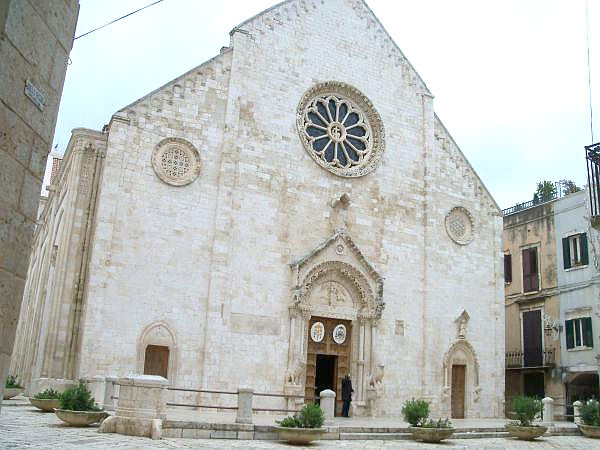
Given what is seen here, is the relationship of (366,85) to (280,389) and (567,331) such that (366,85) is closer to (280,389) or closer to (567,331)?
(280,389)

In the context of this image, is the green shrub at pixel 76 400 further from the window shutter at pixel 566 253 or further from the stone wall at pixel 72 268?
the window shutter at pixel 566 253

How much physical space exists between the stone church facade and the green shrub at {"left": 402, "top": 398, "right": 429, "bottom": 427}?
419cm

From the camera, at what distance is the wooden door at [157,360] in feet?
58.9

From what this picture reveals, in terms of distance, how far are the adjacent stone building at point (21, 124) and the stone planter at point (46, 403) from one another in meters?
12.3

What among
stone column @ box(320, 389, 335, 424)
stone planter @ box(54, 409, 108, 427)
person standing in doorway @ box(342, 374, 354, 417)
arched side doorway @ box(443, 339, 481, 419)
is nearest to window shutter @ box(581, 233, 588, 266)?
arched side doorway @ box(443, 339, 481, 419)

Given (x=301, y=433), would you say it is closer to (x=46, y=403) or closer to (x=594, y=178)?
(x=46, y=403)

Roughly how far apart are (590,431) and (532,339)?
9328 millimetres

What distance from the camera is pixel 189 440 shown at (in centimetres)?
1279

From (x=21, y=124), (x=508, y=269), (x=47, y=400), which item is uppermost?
(x=508, y=269)

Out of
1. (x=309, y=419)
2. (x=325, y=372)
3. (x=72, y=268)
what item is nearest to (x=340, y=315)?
(x=325, y=372)

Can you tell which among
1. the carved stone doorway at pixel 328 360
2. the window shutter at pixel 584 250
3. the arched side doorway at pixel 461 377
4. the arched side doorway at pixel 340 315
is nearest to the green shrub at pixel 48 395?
the arched side doorway at pixel 340 315

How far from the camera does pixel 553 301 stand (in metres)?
27.2

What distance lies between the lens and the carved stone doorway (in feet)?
67.4

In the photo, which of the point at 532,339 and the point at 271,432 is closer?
the point at 271,432
